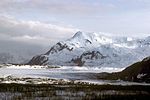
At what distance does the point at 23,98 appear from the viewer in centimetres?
7312

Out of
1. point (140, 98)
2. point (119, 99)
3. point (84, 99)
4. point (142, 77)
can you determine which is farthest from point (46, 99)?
point (142, 77)

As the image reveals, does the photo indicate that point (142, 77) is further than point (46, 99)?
Yes

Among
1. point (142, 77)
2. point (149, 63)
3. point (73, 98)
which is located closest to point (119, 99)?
point (73, 98)

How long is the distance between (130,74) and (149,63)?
9.90 meters

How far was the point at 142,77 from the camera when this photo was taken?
15512cm

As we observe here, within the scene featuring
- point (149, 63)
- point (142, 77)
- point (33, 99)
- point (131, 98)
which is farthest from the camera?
point (149, 63)

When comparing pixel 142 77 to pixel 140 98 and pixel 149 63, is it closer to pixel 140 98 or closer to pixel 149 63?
pixel 149 63

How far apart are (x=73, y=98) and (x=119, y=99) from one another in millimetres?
8949

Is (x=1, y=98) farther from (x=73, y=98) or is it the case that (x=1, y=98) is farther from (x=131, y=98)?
(x=131, y=98)

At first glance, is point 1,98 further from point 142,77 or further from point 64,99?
point 142,77

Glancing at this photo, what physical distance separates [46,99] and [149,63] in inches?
4198

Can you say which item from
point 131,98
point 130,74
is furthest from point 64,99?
point 130,74

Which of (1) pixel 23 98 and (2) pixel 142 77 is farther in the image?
(2) pixel 142 77

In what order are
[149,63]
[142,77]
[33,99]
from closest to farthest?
[33,99] < [142,77] < [149,63]
